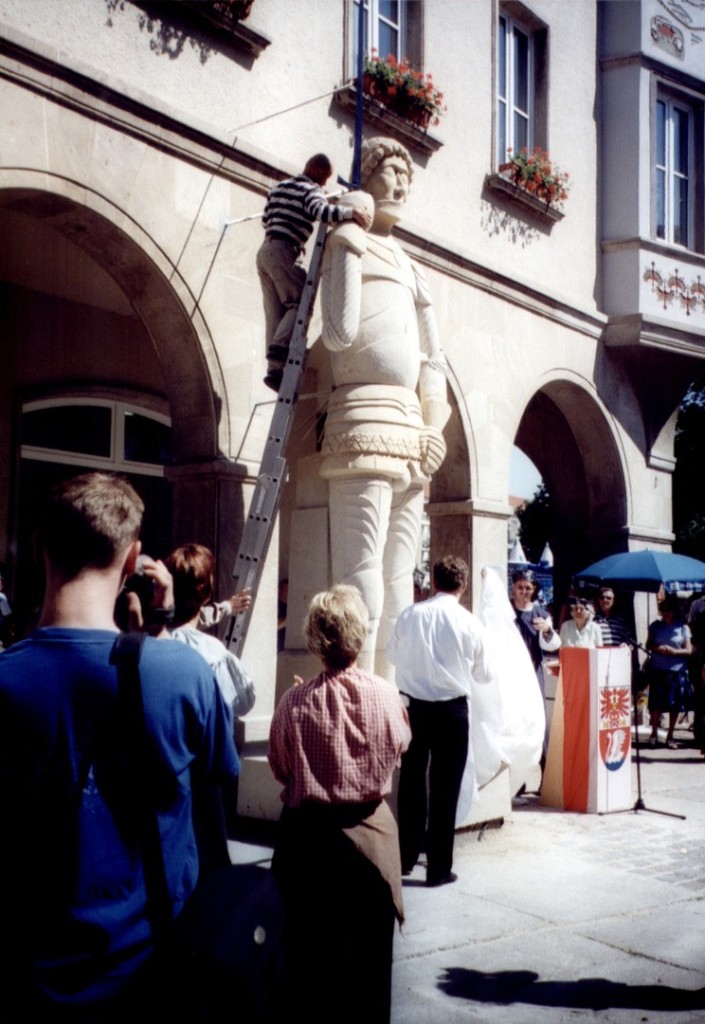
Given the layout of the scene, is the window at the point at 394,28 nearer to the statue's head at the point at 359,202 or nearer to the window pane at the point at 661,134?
the window pane at the point at 661,134

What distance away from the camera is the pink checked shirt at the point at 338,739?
3.24 m

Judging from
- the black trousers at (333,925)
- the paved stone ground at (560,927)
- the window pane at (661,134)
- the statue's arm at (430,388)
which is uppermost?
the window pane at (661,134)

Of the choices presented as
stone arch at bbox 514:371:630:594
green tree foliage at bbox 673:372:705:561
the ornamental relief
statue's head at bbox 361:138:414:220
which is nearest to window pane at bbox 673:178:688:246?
the ornamental relief

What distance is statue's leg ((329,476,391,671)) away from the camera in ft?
19.3

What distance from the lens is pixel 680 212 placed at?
12727mm

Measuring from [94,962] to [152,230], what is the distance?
19.8 ft

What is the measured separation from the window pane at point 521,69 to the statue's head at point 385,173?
5.85 m

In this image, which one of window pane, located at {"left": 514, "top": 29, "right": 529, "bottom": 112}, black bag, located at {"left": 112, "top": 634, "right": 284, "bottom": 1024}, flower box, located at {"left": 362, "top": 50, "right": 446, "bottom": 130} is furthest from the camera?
window pane, located at {"left": 514, "top": 29, "right": 529, "bottom": 112}

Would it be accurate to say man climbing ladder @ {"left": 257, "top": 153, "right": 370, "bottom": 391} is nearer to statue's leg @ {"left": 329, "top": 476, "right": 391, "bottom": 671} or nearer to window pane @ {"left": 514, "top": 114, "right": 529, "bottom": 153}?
statue's leg @ {"left": 329, "top": 476, "right": 391, "bottom": 671}

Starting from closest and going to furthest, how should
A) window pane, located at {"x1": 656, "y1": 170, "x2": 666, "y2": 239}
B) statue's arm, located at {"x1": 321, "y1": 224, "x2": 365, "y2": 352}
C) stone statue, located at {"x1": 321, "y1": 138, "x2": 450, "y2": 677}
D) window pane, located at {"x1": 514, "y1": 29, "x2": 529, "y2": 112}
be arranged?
statue's arm, located at {"x1": 321, "y1": 224, "x2": 365, "y2": 352} < stone statue, located at {"x1": 321, "y1": 138, "x2": 450, "y2": 677} < window pane, located at {"x1": 514, "y1": 29, "x2": 529, "y2": 112} < window pane, located at {"x1": 656, "y1": 170, "x2": 666, "y2": 239}

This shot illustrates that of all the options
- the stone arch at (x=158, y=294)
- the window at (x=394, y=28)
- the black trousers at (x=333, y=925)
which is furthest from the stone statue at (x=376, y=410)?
the window at (x=394, y=28)

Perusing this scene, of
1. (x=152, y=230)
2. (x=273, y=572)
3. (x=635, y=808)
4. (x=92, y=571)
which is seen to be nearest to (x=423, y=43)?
(x=152, y=230)

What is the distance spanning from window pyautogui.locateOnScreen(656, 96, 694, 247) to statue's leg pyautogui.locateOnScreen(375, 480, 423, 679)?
7.62 m

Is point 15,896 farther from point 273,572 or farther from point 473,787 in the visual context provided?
point 273,572
